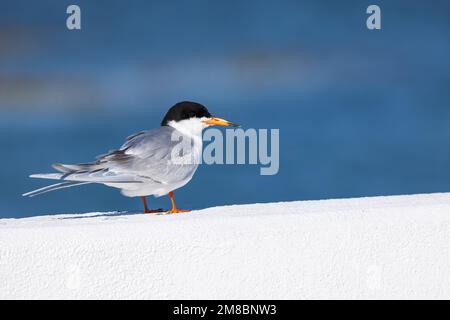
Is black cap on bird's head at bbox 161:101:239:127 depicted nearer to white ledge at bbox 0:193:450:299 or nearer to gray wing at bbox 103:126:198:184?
gray wing at bbox 103:126:198:184


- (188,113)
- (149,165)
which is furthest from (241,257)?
(188,113)

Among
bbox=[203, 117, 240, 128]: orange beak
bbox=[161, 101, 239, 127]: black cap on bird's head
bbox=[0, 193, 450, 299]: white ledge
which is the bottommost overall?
bbox=[0, 193, 450, 299]: white ledge

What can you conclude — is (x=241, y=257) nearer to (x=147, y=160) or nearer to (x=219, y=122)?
(x=147, y=160)

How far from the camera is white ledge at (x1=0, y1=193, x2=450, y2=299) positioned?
2.35m

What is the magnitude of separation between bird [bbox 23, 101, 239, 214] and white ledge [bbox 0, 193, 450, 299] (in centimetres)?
60

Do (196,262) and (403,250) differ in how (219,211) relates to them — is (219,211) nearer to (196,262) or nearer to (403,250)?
(196,262)

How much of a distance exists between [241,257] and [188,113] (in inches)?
54.3

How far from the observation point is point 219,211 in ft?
9.76

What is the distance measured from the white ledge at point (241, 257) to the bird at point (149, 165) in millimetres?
598

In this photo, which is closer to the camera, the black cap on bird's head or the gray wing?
the gray wing

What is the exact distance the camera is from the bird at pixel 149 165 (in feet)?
10.2

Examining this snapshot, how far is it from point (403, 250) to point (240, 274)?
1.89 feet

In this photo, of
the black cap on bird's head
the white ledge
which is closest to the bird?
the black cap on bird's head

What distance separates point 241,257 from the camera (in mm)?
2424
